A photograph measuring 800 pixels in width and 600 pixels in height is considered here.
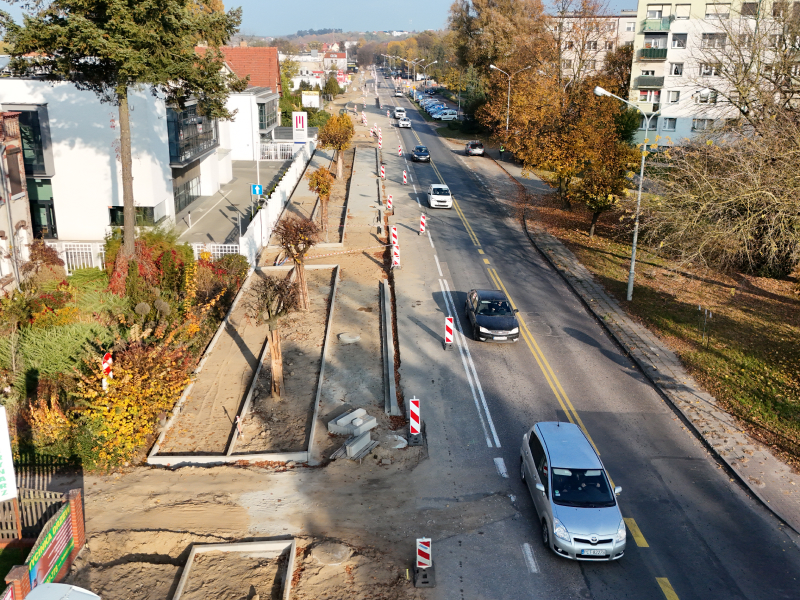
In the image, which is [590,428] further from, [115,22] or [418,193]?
[418,193]

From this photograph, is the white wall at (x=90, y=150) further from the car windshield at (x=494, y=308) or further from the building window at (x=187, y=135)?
the car windshield at (x=494, y=308)

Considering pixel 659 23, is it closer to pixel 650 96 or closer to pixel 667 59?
pixel 667 59

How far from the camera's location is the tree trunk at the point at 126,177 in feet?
72.2

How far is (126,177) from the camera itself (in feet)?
73.6

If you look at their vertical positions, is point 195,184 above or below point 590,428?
above

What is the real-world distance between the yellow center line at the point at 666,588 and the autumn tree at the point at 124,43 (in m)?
18.7

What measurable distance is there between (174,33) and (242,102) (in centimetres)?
2886

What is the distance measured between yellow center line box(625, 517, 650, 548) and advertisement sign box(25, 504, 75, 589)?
A: 10.3 m

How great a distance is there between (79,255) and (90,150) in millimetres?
6577

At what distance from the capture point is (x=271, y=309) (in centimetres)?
1730

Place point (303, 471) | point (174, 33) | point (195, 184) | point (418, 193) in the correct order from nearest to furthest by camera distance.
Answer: point (303, 471), point (174, 33), point (195, 184), point (418, 193)

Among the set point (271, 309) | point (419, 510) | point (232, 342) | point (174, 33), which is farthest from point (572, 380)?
point (174, 33)

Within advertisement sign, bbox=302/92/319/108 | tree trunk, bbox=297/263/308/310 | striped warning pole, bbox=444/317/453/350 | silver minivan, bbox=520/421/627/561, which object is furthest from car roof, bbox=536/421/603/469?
advertisement sign, bbox=302/92/319/108

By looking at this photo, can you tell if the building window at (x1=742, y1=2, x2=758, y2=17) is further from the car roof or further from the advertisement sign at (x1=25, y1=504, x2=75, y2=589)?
the advertisement sign at (x1=25, y1=504, x2=75, y2=589)
